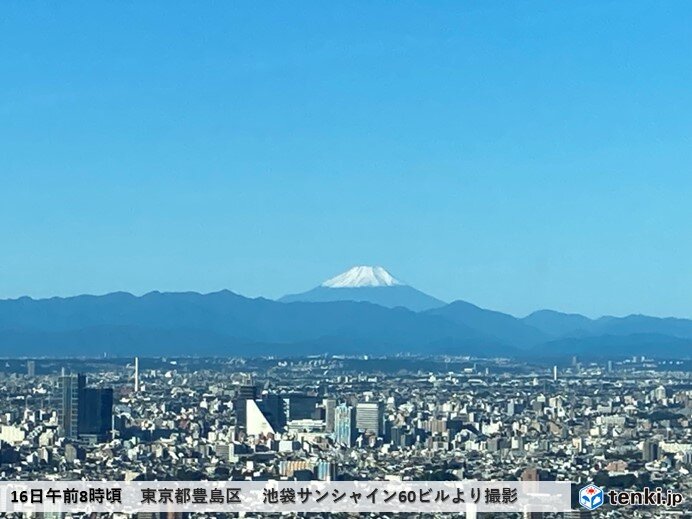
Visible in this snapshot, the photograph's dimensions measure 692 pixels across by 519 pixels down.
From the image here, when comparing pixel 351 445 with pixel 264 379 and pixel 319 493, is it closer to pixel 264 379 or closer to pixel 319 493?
pixel 319 493

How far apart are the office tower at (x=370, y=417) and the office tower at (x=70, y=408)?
3.94m

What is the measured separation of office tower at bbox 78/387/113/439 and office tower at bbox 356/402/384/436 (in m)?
3.55

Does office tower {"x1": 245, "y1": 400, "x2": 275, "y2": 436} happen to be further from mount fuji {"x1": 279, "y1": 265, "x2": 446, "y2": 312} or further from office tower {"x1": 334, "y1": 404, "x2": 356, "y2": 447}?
mount fuji {"x1": 279, "y1": 265, "x2": 446, "y2": 312}

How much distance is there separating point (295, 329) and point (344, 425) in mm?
73588

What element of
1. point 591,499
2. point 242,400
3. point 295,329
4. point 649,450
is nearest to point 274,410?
point 242,400

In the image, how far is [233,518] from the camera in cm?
1014

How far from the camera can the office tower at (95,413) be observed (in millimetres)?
20938

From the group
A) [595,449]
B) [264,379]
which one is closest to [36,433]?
[595,449]

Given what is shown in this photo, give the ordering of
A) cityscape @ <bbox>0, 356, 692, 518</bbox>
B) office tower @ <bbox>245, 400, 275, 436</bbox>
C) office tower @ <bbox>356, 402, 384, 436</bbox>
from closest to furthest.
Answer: cityscape @ <bbox>0, 356, 692, 518</bbox>, office tower @ <bbox>245, 400, 275, 436</bbox>, office tower @ <bbox>356, 402, 384, 436</bbox>

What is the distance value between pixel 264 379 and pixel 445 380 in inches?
223

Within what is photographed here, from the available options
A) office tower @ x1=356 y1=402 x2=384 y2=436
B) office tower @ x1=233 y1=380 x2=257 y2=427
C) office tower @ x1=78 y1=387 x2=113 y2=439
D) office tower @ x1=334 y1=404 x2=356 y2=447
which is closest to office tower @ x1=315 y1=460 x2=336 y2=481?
office tower @ x1=334 y1=404 x2=356 y2=447

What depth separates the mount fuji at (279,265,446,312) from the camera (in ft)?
408
